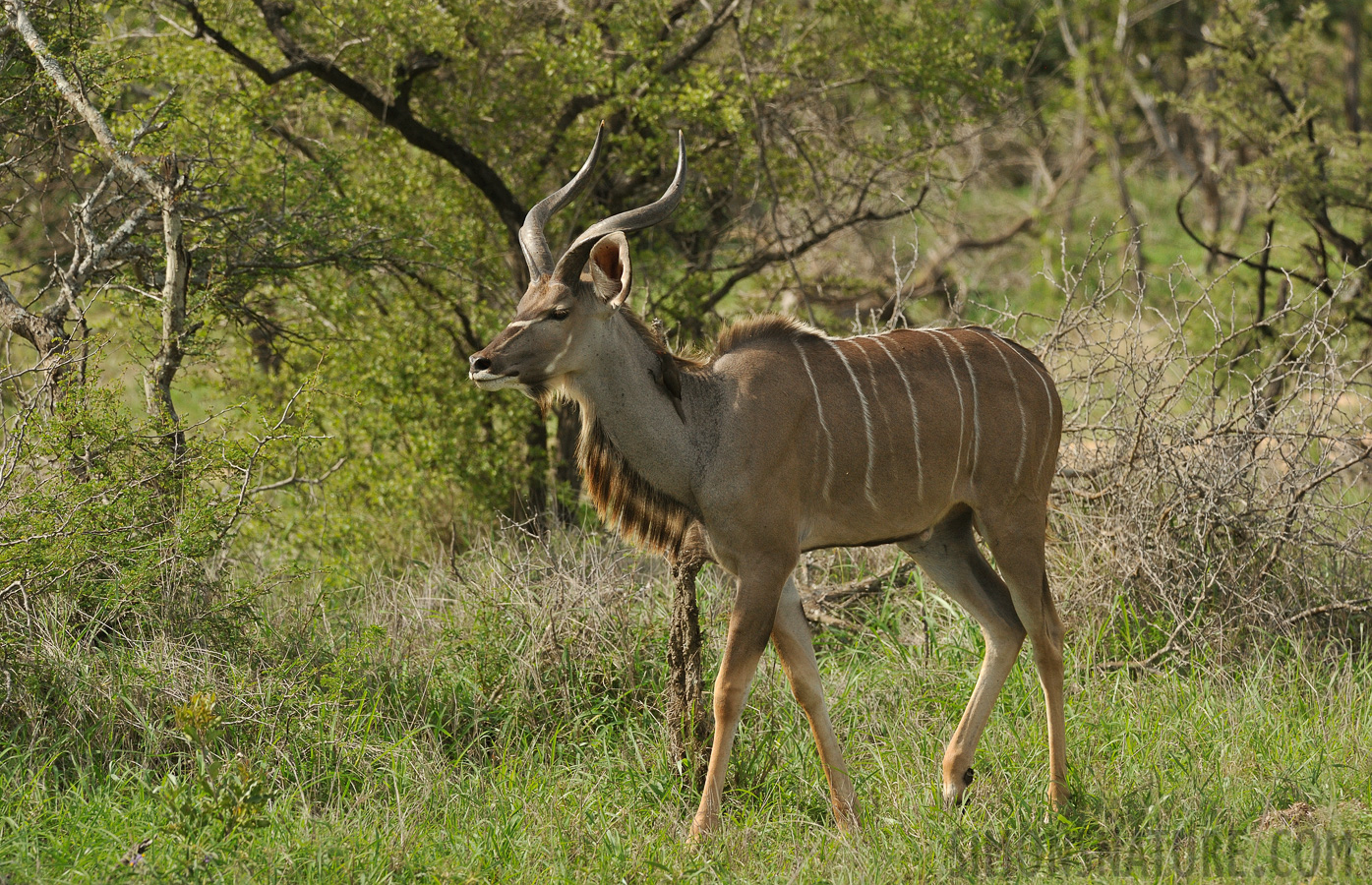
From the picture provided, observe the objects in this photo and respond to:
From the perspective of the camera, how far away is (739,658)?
344 centimetres

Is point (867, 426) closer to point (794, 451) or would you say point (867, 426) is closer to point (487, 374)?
point (794, 451)

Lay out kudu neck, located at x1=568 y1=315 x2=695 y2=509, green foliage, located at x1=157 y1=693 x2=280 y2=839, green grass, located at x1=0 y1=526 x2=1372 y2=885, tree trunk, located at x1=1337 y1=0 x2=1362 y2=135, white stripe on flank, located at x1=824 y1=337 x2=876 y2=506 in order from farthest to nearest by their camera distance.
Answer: tree trunk, located at x1=1337 y1=0 x2=1362 y2=135
white stripe on flank, located at x1=824 y1=337 x2=876 y2=506
kudu neck, located at x1=568 y1=315 x2=695 y2=509
green grass, located at x1=0 y1=526 x2=1372 y2=885
green foliage, located at x1=157 y1=693 x2=280 y2=839

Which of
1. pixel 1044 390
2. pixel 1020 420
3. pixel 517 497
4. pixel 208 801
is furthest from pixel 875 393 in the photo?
pixel 517 497

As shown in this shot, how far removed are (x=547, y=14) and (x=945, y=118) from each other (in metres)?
Result: 2.07

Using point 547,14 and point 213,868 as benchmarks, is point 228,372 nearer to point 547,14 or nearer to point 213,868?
point 547,14

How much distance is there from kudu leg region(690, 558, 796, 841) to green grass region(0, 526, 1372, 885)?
10cm

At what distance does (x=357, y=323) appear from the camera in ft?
20.8

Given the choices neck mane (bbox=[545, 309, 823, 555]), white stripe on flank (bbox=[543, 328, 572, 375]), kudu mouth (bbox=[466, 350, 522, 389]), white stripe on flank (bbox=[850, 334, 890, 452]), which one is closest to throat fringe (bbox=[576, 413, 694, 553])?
neck mane (bbox=[545, 309, 823, 555])

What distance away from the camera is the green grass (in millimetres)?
3172

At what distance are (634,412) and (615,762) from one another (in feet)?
3.61

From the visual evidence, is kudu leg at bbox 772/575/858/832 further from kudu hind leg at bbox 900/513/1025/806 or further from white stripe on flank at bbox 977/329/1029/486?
white stripe on flank at bbox 977/329/1029/486

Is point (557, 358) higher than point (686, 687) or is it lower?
higher

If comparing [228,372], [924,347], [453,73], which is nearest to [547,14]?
[453,73]

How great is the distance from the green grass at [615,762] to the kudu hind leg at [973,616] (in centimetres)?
9
